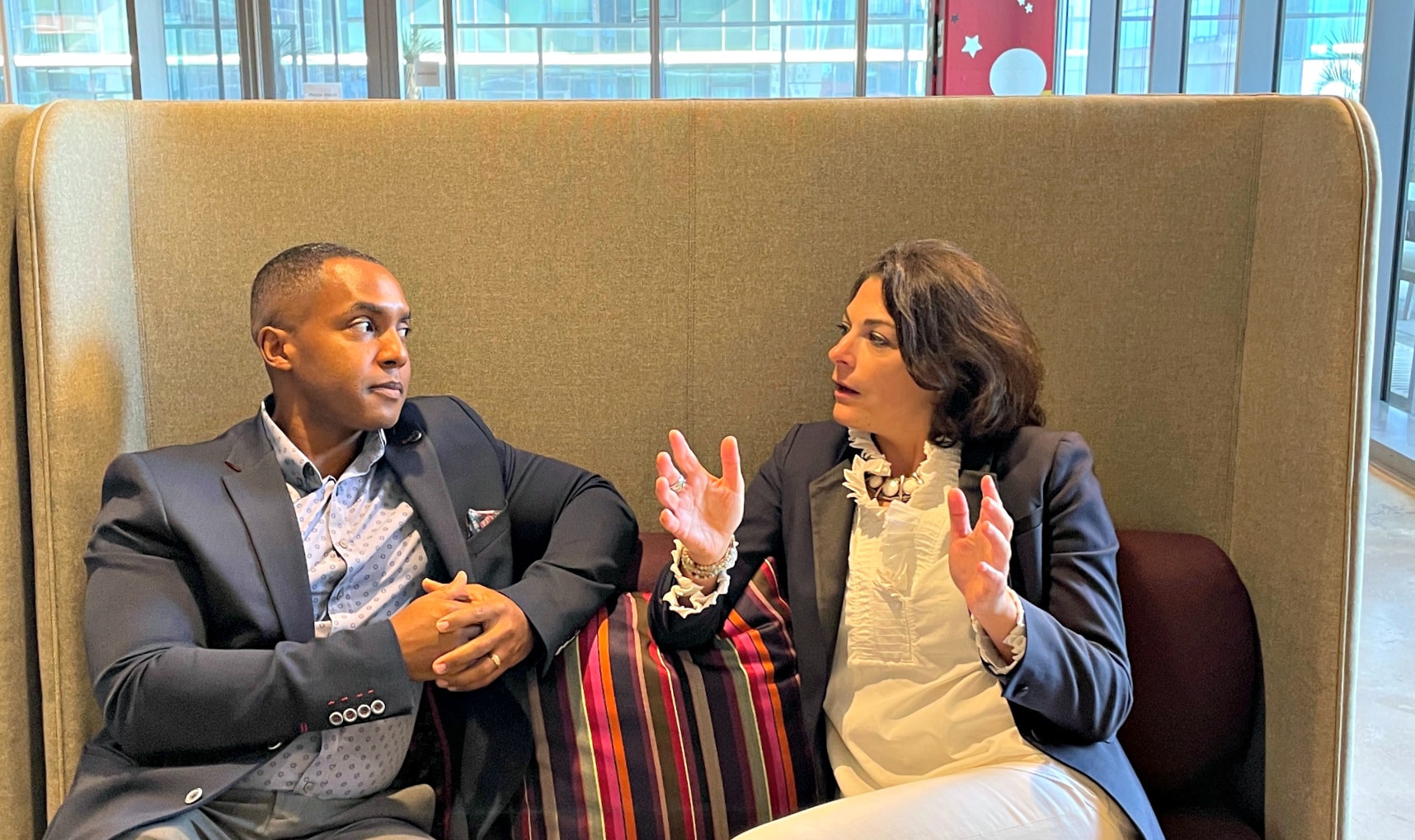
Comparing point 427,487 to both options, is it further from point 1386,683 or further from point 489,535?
point 1386,683

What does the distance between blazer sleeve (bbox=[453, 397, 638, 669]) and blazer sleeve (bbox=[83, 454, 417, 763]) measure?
0.22 metres

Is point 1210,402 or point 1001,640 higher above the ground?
point 1210,402

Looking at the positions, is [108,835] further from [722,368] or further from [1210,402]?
[1210,402]

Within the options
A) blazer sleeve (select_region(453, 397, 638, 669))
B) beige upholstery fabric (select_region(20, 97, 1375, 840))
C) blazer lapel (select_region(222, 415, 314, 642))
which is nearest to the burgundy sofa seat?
beige upholstery fabric (select_region(20, 97, 1375, 840))

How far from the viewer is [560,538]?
1841 millimetres

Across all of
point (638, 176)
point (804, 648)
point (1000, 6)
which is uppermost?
point (1000, 6)

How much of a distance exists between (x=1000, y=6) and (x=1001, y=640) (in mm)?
5605

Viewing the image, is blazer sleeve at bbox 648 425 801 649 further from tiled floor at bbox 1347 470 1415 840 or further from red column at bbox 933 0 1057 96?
red column at bbox 933 0 1057 96

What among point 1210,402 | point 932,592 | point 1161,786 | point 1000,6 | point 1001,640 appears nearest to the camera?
point 1001,640

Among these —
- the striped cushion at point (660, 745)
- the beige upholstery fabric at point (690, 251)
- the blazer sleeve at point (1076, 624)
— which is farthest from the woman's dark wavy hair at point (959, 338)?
the striped cushion at point (660, 745)

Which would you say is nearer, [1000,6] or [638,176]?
[638,176]

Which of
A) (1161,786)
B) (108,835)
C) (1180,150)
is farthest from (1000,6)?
(108,835)

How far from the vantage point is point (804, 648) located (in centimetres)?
178

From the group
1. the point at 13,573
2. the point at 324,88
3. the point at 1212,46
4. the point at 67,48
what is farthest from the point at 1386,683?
the point at 67,48
